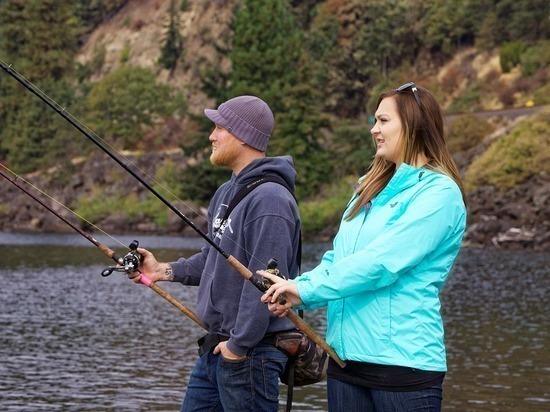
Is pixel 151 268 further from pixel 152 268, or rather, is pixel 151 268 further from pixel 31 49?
pixel 31 49

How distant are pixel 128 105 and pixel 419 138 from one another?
8600 cm

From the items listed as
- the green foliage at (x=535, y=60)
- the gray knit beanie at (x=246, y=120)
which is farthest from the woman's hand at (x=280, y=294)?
the green foliage at (x=535, y=60)

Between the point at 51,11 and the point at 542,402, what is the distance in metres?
92.5

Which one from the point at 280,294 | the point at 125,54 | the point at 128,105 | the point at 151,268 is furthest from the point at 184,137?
the point at 280,294

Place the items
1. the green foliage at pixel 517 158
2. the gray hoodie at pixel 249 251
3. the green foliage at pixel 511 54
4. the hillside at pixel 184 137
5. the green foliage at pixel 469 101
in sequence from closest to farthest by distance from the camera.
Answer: the gray hoodie at pixel 249 251 < the hillside at pixel 184 137 < the green foliage at pixel 517 158 < the green foliage at pixel 469 101 < the green foliage at pixel 511 54

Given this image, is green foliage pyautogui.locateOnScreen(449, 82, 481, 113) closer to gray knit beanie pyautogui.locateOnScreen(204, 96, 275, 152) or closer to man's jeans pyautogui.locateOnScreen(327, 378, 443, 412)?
gray knit beanie pyautogui.locateOnScreen(204, 96, 275, 152)

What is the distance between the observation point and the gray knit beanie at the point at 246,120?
239 inches

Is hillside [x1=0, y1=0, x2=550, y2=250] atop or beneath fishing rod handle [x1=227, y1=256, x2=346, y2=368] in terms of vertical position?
atop

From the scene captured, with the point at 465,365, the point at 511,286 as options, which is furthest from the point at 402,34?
the point at 465,365

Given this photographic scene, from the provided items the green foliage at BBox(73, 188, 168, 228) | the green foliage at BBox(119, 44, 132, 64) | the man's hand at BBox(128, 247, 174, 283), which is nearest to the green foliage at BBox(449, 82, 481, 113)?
the green foliage at BBox(73, 188, 168, 228)

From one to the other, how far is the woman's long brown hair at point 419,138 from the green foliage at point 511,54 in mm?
71652

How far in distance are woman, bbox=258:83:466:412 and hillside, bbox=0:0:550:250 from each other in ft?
152

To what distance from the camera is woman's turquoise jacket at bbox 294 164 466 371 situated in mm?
4746

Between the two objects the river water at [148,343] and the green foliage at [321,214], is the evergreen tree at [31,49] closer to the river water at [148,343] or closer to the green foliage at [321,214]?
the green foliage at [321,214]
